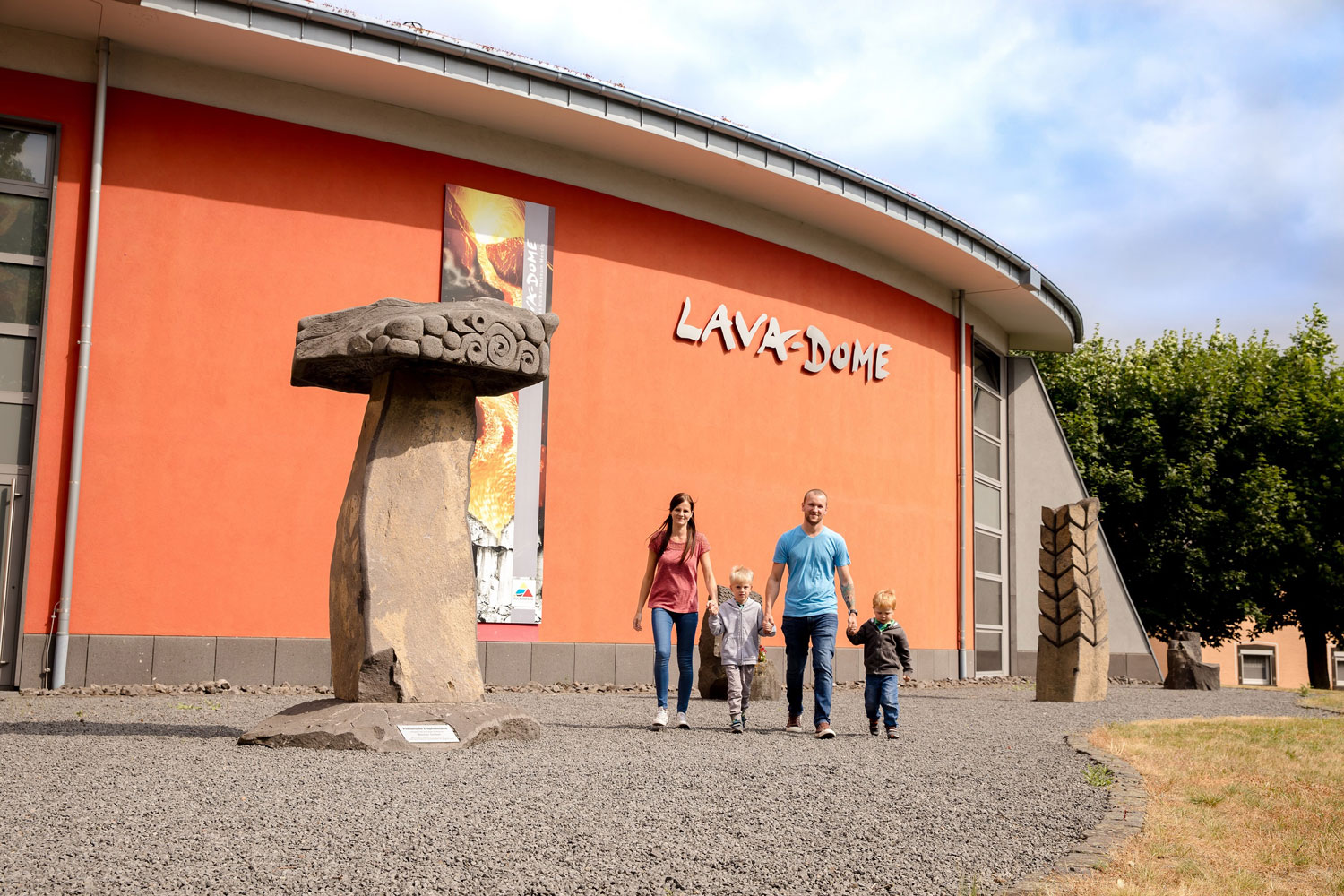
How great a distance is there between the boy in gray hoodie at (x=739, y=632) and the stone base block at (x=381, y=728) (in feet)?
7.29

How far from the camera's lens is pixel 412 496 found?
743 cm

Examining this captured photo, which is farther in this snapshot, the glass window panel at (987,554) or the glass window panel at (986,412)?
the glass window panel at (986,412)

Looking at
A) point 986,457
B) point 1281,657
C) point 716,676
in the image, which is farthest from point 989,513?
point 1281,657

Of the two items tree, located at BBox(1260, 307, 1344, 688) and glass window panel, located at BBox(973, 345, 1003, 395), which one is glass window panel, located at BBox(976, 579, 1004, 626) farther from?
tree, located at BBox(1260, 307, 1344, 688)

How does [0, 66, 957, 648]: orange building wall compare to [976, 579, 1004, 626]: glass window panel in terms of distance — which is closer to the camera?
[0, 66, 957, 648]: orange building wall

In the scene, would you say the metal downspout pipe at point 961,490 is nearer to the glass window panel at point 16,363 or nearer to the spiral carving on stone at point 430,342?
the spiral carving on stone at point 430,342

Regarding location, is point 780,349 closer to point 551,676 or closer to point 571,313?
point 571,313

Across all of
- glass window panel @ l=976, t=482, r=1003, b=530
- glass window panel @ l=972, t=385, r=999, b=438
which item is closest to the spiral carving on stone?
glass window panel @ l=976, t=482, r=1003, b=530

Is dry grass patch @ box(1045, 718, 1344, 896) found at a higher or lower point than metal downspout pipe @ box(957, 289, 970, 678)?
lower

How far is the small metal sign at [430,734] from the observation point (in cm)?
662

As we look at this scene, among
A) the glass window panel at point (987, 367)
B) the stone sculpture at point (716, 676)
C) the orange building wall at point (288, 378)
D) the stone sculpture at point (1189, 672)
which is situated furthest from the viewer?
the glass window panel at point (987, 367)

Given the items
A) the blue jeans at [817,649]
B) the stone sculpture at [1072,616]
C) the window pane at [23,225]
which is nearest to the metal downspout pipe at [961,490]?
the stone sculpture at [1072,616]

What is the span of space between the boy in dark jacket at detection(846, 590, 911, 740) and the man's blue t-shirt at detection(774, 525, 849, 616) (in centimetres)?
34

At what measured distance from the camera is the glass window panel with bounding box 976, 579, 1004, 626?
21531 millimetres
